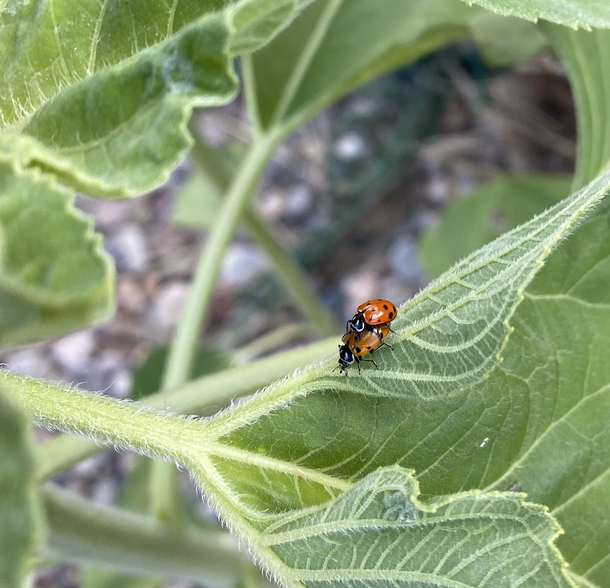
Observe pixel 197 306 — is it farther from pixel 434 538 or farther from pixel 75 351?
pixel 75 351

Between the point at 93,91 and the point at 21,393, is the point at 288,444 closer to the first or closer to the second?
the point at 21,393

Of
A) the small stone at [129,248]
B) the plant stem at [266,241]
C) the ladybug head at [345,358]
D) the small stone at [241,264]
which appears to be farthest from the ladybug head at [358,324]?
the small stone at [129,248]

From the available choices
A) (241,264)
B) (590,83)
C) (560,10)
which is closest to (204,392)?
(560,10)

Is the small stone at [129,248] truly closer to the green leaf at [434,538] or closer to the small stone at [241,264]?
the small stone at [241,264]

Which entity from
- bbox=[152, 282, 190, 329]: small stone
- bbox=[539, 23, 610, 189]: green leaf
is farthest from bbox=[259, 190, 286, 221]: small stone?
bbox=[539, 23, 610, 189]: green leaf

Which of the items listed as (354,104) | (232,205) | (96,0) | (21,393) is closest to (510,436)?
(21,393)
